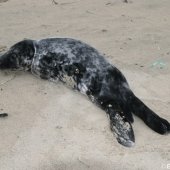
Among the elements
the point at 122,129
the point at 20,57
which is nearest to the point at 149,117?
the point at 122,129

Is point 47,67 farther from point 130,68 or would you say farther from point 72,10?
point 72,10

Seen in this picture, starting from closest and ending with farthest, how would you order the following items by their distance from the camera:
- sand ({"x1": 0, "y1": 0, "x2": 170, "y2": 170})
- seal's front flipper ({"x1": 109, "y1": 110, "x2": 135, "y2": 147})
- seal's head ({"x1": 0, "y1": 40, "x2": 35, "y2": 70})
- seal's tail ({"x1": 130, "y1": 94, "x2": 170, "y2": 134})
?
sand ({"x1": 0, "y1": 0, "x2": 170, "y2": 170}) → seal's front flipper ({"x1": 109, "y1": 110, "x2": 135, "y2": 147}) → seal's tail ({"x1": 130, "y1": 94, "x2": 170, "y2": 134}) → seal's head ({"x1": 0, "y1": 40, "x2": 35, "y2": 70})

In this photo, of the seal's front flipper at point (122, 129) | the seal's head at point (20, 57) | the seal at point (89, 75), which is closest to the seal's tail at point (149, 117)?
the seal at point (89, 75)

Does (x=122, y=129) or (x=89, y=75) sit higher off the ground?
(x=89, y=75)

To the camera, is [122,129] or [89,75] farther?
[89,75]

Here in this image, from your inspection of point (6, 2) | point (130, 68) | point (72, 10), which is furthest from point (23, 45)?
point (6, 2)

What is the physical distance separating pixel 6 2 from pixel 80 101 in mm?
3564

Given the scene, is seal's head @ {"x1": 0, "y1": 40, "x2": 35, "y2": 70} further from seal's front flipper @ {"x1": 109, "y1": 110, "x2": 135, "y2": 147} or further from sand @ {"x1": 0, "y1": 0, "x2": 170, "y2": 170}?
seal's front flipper @ {"x1": 109, "y1": 110, "x2": 135, "y2": 147}

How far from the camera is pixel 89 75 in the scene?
4.19 meters

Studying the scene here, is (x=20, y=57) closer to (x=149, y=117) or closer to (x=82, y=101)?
(x=82, y=101)

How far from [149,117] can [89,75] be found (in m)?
0.74

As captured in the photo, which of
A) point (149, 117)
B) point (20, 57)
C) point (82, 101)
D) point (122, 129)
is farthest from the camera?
point (20, 57)

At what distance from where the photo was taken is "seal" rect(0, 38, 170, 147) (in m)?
3.73

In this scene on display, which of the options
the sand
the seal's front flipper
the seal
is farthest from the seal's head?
the seal's front flipper
